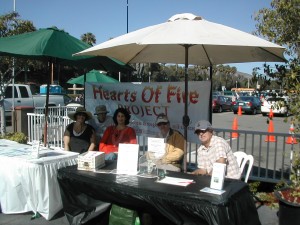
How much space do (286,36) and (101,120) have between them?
11.2ft

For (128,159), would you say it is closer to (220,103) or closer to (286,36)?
(286,36)

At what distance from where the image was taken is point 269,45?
333 cm

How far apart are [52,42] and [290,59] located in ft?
10.6

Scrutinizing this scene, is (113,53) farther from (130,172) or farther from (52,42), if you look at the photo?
(130,172)

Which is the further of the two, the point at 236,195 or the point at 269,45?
the point at 269,45

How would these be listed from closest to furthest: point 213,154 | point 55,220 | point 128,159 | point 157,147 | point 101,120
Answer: point 128,159
point 157,147
point 213,154
point 55,220
point 101,120

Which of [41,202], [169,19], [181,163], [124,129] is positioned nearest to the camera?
[169,19]

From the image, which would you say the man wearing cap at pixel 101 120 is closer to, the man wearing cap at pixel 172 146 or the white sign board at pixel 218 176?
the man wearing cap at pixel 172 146

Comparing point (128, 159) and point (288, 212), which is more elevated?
point (128, 159)

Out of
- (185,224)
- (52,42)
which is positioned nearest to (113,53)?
(52,42)

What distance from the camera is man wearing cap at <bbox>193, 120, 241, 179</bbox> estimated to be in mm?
3906

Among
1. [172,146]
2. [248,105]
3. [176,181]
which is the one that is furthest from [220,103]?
[176,181]

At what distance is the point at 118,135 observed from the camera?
5098 mm

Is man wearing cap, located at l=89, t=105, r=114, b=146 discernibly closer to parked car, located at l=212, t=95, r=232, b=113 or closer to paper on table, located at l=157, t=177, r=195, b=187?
paper on table, located at l=157, t=177, r=195, b=187
